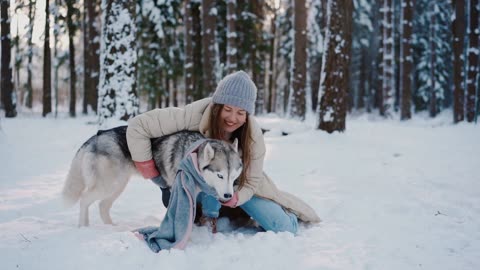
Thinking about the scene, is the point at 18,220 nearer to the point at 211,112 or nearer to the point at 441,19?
the point at 211,112

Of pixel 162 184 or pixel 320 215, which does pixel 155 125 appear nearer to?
pixel 162 184

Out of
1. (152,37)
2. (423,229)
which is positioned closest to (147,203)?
(423,229)

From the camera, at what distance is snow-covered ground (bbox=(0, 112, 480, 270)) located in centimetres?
284

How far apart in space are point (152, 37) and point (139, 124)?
15.6 m

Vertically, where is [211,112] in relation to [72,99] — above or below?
below

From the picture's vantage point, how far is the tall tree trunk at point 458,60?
14.0m

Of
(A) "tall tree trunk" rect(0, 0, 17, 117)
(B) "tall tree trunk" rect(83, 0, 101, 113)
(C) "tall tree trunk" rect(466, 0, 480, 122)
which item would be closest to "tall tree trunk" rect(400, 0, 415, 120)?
(C) "tall tree trunk" rect(466, 0, 480, 122)

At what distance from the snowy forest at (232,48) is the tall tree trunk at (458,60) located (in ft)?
0.13

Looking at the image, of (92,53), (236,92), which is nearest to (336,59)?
(236,92)

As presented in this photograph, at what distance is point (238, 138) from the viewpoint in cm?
397

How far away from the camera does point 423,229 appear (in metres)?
3.64

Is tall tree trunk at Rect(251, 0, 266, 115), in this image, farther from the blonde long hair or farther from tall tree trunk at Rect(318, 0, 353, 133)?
the blonde long hair

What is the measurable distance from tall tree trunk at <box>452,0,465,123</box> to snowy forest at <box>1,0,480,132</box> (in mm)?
39

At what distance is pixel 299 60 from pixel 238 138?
10207 millimetres
